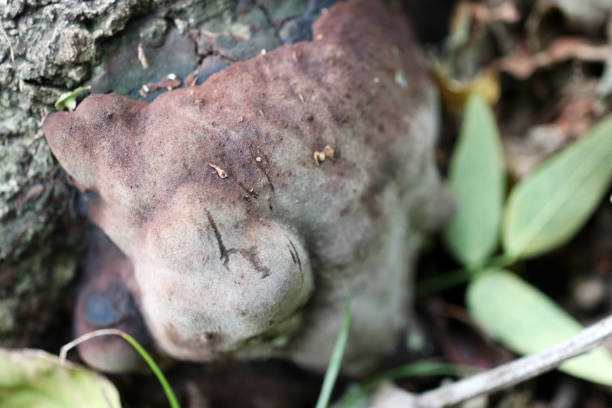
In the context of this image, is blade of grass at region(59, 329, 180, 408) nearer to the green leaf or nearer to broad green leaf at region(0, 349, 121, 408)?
broad green leaf at region(0, 349, 121, 408)

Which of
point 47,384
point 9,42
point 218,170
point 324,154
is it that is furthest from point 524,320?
point 9,42

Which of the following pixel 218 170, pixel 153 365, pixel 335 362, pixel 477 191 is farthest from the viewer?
pixel 477 191

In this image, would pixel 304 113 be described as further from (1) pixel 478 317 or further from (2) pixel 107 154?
(1) pixel 478 317

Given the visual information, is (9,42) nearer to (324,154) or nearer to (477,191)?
(324,154)

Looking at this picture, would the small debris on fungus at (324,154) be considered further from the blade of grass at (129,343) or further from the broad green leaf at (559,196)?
the broad green leaf at (559,196)

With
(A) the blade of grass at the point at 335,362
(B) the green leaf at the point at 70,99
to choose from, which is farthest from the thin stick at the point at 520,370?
(B) the green leaf at the point at 70,99

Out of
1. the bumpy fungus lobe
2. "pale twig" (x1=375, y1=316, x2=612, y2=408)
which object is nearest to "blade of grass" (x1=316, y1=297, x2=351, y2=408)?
the bumpy fungus lobe
